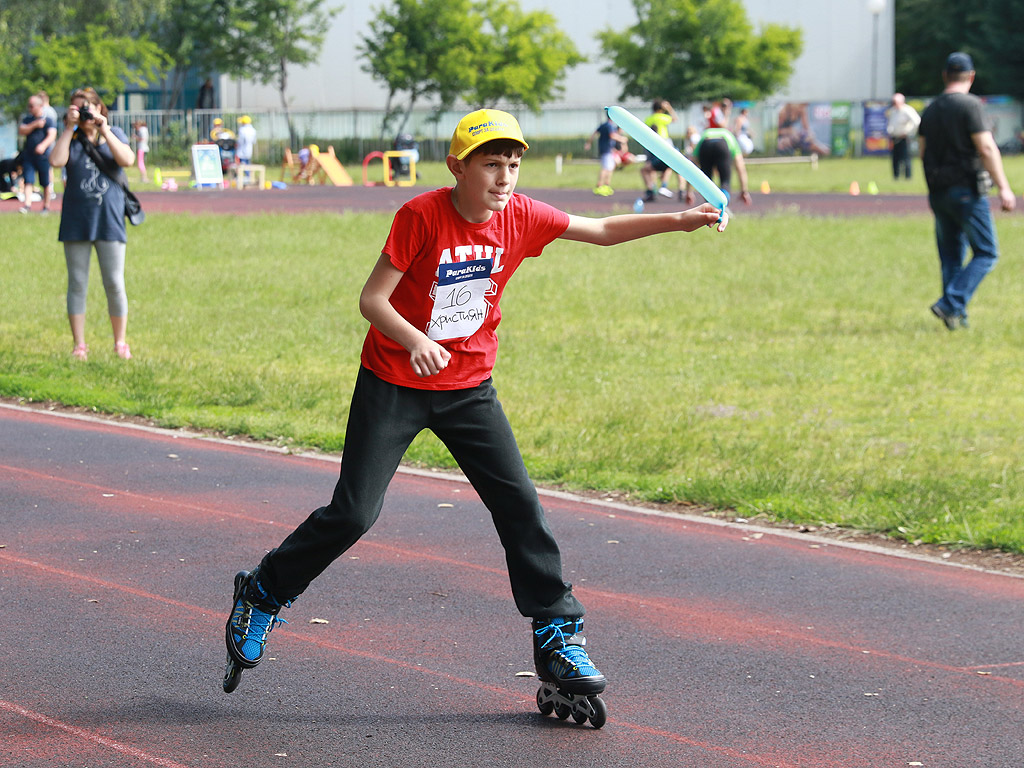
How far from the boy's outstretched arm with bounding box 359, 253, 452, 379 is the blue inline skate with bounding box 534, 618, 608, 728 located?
90cm

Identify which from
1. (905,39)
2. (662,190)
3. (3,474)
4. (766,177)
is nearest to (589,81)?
(905,39)

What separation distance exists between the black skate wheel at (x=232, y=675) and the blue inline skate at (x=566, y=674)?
93 cm

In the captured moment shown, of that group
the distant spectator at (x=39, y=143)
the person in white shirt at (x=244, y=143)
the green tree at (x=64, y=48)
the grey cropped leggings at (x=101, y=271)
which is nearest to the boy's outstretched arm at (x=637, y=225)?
the grey cropped leggings at (x=101, y=271)

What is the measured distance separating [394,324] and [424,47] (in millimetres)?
58966

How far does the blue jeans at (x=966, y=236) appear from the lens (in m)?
12.4

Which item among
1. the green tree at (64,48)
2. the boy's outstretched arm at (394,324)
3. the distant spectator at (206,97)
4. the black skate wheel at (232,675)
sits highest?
the green tree at (64,48)

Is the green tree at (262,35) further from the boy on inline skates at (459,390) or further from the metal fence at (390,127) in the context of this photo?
the boy on inline skates at (459,390)

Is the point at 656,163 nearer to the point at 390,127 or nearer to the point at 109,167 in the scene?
the point at 109,167

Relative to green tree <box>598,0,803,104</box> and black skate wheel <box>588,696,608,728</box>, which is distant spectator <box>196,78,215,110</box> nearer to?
green tree <box>598,0,803,104</box>

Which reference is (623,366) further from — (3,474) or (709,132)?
(709,132)

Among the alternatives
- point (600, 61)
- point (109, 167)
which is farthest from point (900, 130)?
point (600, 61)

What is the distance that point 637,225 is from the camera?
180 inches

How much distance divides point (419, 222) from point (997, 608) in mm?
3052

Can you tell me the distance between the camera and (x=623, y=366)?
1125cm
